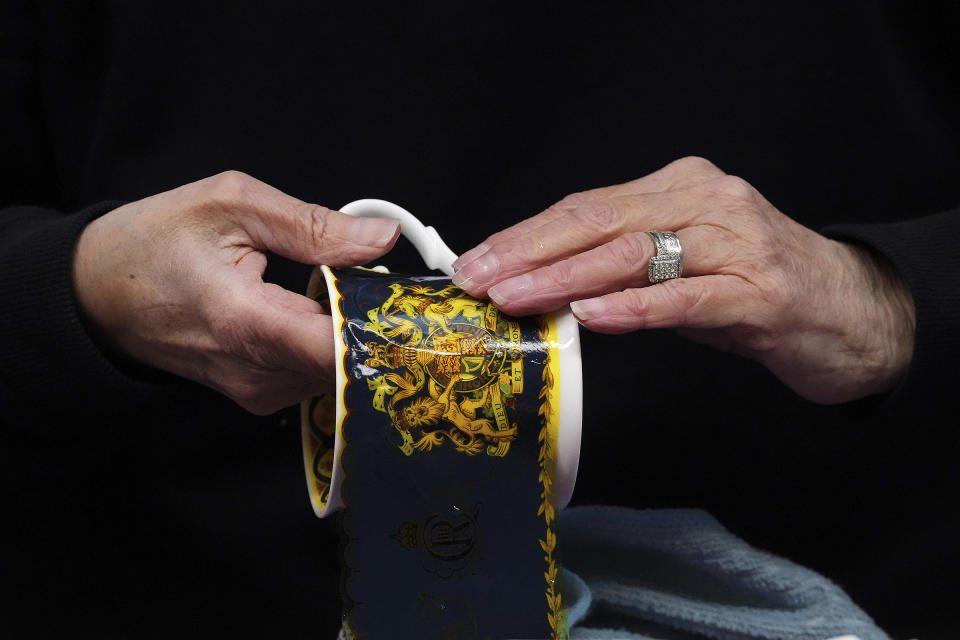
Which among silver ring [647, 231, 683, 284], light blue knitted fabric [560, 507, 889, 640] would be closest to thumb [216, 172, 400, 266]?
silver ring [647, 231, 683, 284]

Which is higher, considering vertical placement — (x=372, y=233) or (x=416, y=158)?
(x=416, y=158)

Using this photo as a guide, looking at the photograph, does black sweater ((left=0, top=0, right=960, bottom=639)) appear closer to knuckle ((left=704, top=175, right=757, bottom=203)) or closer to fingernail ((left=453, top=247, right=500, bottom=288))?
knuckle ((left=704, top=175, right=757, bottom=203))

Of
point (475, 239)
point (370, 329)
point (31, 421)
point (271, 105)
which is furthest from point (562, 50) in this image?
point (31, 421)

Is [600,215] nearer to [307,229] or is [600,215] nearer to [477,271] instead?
[477,271]

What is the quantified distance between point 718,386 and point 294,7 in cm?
78

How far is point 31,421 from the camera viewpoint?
118cm

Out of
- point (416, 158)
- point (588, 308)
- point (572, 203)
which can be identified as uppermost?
point (416, 158)

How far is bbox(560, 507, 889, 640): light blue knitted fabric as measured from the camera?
919mm

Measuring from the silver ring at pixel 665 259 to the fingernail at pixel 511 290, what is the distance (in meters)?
0.14

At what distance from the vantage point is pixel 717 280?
912mm

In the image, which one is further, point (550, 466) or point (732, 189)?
point (732, 189)

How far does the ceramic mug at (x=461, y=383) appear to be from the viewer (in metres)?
Answer: 0.79

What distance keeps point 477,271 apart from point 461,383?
0.39 feet

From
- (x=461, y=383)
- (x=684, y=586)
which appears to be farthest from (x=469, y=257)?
(x=684, y=586)
